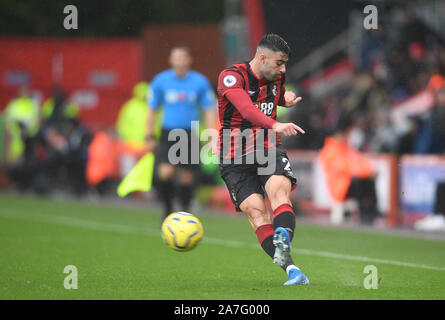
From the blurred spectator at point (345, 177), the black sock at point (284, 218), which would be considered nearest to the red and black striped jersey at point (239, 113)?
the black sock at point (284, 218)

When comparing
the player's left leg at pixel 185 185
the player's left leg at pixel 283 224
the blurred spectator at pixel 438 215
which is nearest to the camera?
the player's left leg at pixel 283 224

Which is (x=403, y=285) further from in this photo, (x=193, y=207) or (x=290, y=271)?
(x=193, y=207)

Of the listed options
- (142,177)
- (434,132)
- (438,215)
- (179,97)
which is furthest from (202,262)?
(434,132)

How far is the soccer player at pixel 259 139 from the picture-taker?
7523mm

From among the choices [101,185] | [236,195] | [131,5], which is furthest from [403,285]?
[131,5]

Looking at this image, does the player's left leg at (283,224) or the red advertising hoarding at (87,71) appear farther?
the red advertising hoarding at (87,71)

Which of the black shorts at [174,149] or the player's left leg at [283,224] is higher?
the black shorts at [174,149]

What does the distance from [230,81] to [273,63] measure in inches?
14.3

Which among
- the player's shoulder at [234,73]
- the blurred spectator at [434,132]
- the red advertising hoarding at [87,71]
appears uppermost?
the red advertising hoarding at [87,71]

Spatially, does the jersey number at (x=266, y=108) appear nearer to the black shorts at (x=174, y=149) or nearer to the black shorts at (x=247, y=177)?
the black shorts at (x=247, y=177)

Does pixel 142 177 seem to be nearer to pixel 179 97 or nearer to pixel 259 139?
pixel 179 97

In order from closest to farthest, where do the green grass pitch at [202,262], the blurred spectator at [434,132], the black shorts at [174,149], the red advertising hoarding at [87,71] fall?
1. the green grass pitch at [202,262]
2. the black shorts at [174,149]
3. the blurred spectator at [434,132]
4. the red advertising hoarding at [87,71]

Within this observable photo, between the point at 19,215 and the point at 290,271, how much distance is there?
347 inches
